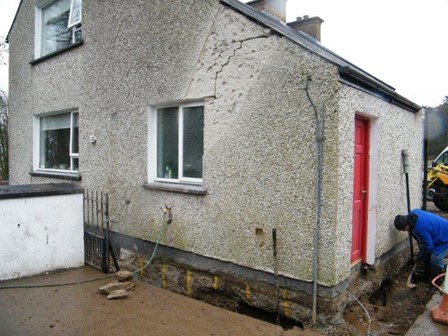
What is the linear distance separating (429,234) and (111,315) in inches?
178

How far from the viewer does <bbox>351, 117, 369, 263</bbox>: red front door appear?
14.9 feet

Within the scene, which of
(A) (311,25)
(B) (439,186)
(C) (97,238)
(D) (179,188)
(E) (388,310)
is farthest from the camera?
(B) (439,186)

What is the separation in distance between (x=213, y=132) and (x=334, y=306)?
2.46 metres

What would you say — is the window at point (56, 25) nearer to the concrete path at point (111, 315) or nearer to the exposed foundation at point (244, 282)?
the exposed foundation at point (244, 282)

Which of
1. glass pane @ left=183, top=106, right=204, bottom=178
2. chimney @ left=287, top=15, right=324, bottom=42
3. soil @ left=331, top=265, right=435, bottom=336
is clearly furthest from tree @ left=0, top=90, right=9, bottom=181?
soil @ left=331, top=265, right=435, bottom=336

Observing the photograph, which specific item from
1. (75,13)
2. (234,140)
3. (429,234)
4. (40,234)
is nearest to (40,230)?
(40,234)

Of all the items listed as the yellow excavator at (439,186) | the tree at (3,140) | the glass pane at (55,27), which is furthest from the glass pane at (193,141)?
the tree at (3,140)

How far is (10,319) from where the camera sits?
3.86 meters

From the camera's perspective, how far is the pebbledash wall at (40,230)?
505cm

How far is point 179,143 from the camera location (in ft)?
17.0

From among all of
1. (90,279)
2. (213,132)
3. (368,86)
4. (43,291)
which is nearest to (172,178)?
(213,132)

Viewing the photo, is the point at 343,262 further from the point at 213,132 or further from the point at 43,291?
the point at 43,291

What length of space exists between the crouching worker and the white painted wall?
503cm

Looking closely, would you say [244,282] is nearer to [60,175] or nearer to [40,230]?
[40,230]
